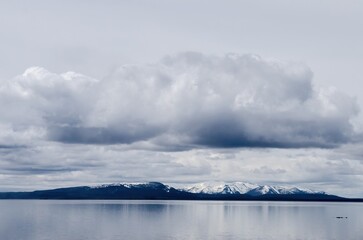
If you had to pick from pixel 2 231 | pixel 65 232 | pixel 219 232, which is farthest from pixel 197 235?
pixel 2 231

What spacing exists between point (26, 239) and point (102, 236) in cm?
1724

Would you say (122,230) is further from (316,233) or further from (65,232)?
(316,233)

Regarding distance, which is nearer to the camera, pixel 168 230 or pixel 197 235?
pixel 197 235

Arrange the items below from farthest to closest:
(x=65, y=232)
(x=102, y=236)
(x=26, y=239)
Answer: (x=65, y=232)
(x=102, y=236)
(x=26, y=239)

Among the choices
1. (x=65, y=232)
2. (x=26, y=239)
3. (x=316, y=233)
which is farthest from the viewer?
(x=316, y=233)

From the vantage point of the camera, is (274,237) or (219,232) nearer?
(274,237)

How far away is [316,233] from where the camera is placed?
13700 cm

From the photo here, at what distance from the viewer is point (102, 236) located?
4717 inches

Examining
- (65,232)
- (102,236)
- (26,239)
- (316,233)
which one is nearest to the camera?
(26,239)

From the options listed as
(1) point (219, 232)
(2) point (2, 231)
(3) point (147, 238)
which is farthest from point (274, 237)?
(2) point (2, 231)

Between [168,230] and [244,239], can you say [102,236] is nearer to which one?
[168,230]

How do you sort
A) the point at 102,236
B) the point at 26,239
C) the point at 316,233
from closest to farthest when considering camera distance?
the point at 26,239, the point at 102,236, the point at 316,233

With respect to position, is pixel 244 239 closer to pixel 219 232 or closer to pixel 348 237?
pixel 219 232

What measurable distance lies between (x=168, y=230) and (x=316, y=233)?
39.8 meters
